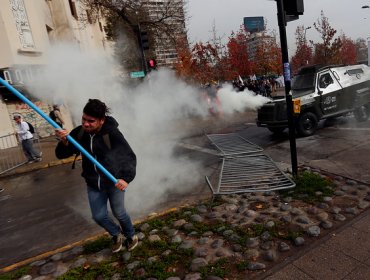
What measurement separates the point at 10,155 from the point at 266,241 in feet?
36.9

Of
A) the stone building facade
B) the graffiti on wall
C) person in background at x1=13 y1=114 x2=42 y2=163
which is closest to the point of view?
person in background at x1=13 y1=114 x2=42 y2=163

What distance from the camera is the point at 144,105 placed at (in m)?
13.2

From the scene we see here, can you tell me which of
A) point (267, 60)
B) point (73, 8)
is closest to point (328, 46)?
point (267, 60)

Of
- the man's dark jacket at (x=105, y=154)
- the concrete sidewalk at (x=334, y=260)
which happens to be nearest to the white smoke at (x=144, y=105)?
the man's dark jacket at (x=105, y=154)

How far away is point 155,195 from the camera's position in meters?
5.95

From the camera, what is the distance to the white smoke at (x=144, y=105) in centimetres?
675

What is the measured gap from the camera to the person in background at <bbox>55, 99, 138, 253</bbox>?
3.43 metres

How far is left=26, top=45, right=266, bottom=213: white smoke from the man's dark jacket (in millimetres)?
1963

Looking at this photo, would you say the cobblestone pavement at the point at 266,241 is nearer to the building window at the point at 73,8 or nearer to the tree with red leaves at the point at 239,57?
the building window at the point at 73,8

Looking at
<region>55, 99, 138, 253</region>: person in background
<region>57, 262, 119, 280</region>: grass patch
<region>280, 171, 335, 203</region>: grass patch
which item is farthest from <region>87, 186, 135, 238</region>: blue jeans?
<region>280, 171, 335, 203</region>: grass patch

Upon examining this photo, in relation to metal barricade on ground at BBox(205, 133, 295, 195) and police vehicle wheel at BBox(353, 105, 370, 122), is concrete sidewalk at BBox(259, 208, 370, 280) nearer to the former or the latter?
metal barricade on ground at BBox(205, 133, 295, 195)

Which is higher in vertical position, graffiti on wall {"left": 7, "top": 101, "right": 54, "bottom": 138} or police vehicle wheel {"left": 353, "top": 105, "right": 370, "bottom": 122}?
graffiti on wall {"left": 7, "top": 101, "right": 54, "bottom": 138}

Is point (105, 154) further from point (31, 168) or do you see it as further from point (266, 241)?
point (31, 168)

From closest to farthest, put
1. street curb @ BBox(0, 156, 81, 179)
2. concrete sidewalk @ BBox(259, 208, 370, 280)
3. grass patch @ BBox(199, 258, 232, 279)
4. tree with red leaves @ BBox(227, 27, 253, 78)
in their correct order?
concrete sidewalk @ BBox(259, 208, 370, 280), grass patch @ BBox(199, 258, 232, 279), street curb @ BBox(0, 156, 81, 179), tree with red leaves @ BBox(227, 27, 253, 78)
